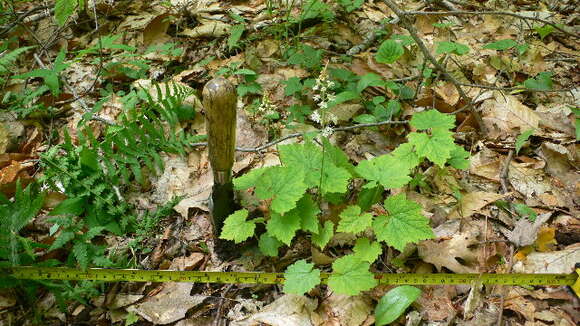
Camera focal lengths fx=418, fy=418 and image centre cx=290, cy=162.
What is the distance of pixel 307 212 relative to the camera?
6.77ft

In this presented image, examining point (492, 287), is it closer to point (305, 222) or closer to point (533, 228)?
point (533, 228)

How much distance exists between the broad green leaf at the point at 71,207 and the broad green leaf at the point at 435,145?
6.17 ft

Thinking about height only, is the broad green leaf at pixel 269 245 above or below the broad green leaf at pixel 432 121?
below

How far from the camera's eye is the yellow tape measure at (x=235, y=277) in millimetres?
1991

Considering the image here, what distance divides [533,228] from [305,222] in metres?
1.26

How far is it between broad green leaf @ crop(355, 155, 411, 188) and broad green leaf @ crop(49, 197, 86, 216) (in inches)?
60.7

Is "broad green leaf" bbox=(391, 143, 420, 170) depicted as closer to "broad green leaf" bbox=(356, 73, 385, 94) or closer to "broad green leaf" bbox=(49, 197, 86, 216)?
"broad green leaf" bbox=(356, 73, 385, 94)

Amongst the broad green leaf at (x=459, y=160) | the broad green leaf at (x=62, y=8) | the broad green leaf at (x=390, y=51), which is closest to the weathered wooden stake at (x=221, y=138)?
the broad green leaf at (x=62, y=8)

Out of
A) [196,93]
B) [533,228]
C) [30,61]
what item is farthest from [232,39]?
[533,228]

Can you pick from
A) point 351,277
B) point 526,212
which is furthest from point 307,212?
point 526,212

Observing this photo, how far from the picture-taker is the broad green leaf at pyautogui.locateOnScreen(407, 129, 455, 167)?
2203mm

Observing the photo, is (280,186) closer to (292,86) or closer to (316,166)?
(316,166)

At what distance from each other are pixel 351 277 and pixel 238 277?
→ 21.7 inches

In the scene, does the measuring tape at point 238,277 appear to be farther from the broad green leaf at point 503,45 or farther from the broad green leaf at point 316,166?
the broad green leaf at point 503,45
